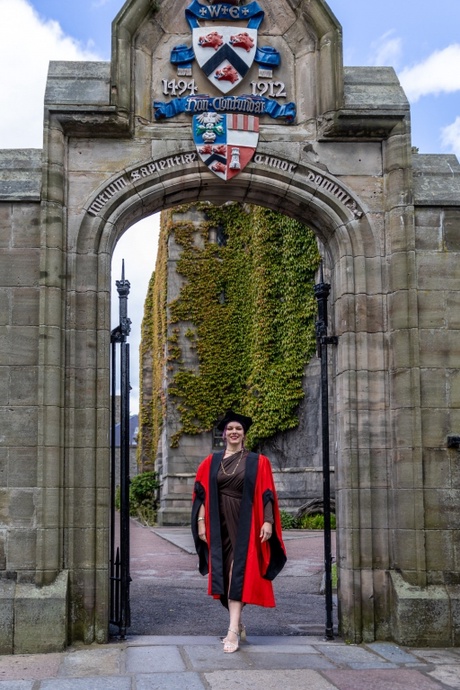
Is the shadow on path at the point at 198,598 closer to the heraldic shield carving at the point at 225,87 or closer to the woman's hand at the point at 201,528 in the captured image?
the woman's hand at the point at 201,528

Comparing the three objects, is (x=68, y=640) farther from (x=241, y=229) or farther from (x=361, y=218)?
(x=241, y=229)

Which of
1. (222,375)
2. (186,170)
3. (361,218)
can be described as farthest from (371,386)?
(222,375)

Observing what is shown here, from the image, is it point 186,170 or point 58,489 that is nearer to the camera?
point 58,489

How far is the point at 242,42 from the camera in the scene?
27.6ft

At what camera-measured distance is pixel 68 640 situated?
7.50 metres

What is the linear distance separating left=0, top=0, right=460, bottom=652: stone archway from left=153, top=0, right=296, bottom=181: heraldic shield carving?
79mm

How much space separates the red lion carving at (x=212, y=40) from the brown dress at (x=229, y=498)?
3.86 metres

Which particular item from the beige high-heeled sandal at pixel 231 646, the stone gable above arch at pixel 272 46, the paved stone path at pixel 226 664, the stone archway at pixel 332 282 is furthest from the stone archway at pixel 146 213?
the beige high-heeled sandal at pixel 231 646

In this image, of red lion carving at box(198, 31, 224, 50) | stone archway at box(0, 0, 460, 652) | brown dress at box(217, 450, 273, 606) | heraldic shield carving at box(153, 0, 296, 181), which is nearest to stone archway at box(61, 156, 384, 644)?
stone archway at box(0, 0, 460, 652)

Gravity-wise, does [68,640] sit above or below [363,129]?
below

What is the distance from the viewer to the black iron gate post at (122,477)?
26.2ft

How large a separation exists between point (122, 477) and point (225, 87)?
378 centimetres

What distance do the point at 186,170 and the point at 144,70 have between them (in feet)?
3.51

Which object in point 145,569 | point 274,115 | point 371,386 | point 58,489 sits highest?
point 274,115
